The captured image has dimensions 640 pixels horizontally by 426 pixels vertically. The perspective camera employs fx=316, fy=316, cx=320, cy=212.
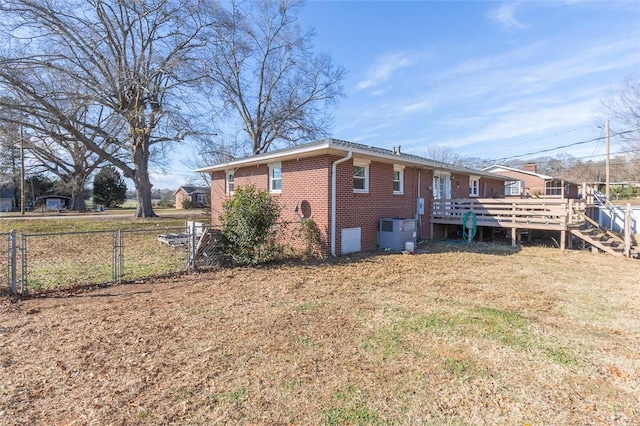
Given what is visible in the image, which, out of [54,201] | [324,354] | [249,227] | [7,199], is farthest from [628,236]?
[7,199]

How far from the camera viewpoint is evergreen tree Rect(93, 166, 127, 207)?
47.5m

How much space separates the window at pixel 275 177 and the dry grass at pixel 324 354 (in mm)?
5588

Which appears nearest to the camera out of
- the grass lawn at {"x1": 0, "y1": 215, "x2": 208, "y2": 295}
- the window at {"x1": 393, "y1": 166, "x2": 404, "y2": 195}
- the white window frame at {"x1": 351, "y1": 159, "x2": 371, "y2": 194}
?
the grass lawn at {"x1": 0, "y1": 215, "x2": 208, "y2": 295}

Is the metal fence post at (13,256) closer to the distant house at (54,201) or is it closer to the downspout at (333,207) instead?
the downspout at (333,207)

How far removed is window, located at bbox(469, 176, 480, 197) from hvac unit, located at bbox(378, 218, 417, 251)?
861 centimetres

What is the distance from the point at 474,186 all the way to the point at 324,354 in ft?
56.9

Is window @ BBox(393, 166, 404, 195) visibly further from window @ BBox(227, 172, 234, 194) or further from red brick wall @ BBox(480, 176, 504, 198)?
red brick wall @ BBox(480, 176, 504, 198)

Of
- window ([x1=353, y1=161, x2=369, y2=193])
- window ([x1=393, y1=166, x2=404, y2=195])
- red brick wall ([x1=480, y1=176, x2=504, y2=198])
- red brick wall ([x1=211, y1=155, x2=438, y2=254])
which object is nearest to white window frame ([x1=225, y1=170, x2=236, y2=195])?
red brick wall ([x1=211, y1=155, x2=438, y2=254])

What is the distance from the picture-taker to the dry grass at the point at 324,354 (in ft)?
8.55

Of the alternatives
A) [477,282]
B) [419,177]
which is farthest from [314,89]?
[477,282]

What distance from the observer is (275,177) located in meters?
11.6

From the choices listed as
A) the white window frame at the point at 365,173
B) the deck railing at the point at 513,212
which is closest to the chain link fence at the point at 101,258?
the white window frame at the point at 365,173

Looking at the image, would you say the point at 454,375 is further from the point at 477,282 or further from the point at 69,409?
the point at 477,282

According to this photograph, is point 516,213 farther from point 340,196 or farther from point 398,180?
point 340,196
